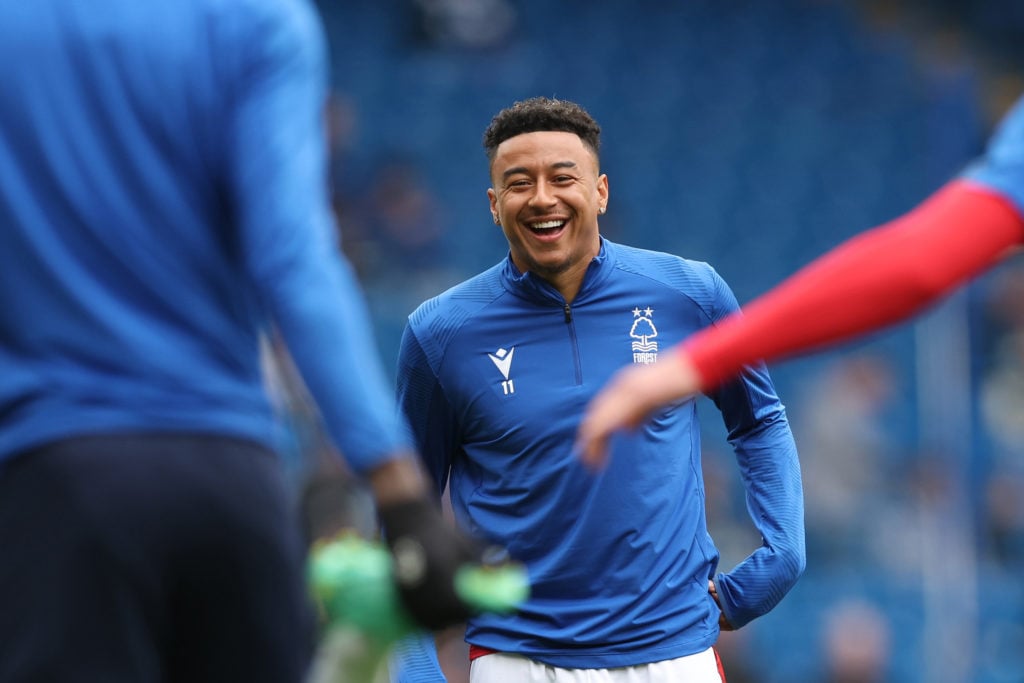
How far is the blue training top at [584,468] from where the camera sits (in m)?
4.48

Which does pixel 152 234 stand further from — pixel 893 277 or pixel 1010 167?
pixel 1010 167

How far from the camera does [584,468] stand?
4.49m

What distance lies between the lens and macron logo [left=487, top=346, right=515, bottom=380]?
15.3 feet

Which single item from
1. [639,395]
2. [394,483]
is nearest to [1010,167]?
[639,395]

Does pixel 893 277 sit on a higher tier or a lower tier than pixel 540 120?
lower

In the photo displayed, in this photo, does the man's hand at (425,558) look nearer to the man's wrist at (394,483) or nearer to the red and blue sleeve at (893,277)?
the man's wrist at (394,483)

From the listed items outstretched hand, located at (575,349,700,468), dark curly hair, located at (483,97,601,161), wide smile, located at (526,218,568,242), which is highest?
dark curly hair, located at (483,97,601,161)

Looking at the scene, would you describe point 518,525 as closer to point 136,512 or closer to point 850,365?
point 136,512

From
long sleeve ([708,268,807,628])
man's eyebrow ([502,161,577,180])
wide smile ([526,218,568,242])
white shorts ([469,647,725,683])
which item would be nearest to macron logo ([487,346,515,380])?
wide smile ([526,218,568,242])

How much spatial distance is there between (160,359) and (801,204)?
45.1ft

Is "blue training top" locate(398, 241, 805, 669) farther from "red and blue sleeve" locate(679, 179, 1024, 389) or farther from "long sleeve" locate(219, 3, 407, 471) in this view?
"long sleeve" locate(219, 3, 407, 471)

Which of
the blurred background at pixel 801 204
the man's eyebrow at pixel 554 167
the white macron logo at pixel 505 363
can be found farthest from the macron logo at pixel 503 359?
the blurred background at pixel 801 204

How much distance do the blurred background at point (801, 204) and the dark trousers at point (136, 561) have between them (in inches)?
278

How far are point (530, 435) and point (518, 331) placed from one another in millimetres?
359
